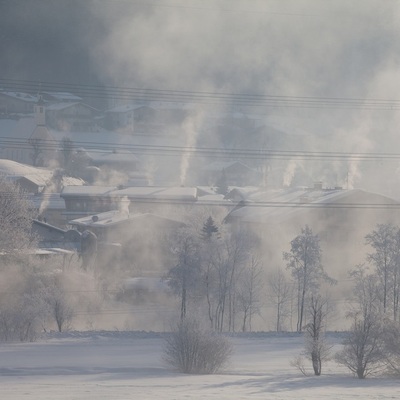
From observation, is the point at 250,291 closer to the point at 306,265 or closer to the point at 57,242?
the point at 306,265

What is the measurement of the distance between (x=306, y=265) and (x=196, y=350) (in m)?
6.77

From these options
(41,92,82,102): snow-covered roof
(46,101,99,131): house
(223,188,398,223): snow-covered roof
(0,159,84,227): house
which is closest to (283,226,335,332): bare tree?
(223,188,398,223): snow-covered roof

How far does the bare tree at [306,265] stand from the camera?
14953 millimetres

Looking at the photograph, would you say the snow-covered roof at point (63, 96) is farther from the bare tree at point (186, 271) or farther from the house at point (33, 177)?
the bare tree at point (186, 271)

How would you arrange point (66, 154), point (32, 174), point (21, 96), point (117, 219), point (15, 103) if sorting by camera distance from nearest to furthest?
point (117, 219) < point (32, 174) < point (66, 154) < point (15, 103) < point (21, 96)

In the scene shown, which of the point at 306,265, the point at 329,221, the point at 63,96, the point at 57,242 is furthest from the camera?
the point at 63,96

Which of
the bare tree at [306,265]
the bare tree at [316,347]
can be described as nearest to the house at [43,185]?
the bare tree at [306,265]

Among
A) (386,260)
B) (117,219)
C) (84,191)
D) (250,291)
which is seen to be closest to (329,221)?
(386,260)

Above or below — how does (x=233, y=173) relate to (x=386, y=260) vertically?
above

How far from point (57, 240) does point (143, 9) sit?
3712cm

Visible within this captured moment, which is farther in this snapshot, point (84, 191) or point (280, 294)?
point (84, 191)

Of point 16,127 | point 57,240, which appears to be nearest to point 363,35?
point 16,127

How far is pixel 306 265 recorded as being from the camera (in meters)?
15.2

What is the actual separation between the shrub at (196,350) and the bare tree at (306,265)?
20.1ft
